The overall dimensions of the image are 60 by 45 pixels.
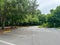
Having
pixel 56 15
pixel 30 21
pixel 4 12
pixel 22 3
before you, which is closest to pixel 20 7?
pixel 22 3

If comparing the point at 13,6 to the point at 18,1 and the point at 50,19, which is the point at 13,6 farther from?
the point at 50,19

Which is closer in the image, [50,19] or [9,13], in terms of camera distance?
[9,13]

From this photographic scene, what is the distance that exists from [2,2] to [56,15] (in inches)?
1113

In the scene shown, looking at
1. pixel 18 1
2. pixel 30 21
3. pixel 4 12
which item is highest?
pixel 18 1

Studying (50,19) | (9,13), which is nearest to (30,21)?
(50,19)

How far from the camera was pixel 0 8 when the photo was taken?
3145 centimetres

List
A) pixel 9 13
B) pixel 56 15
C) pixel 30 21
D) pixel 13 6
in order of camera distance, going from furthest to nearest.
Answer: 1. pixel 30 21
2. pixel 56 15
3. pixel 9 13
4. pixel 13 6

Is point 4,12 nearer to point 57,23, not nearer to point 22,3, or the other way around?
point 22,3

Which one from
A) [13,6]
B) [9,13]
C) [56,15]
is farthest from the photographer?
[56,15]

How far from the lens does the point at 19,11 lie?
3519 centimetres

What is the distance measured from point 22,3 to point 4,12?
3.95 m

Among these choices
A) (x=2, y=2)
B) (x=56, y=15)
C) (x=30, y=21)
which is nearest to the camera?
(x=2, y=2)

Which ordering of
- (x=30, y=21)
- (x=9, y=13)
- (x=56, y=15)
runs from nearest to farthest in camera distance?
(x=9, y=13), (x=56, y=15), (x=30, y=21)

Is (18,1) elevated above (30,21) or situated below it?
above
